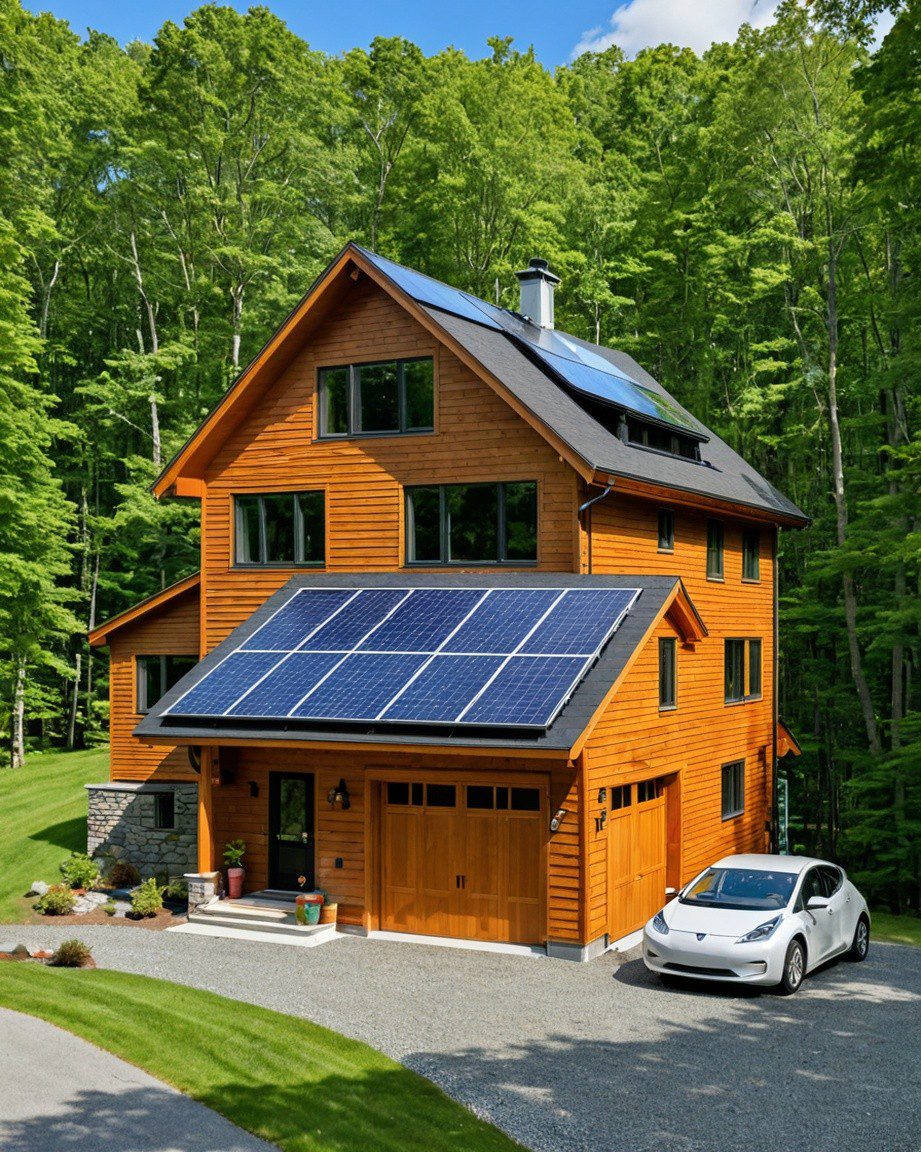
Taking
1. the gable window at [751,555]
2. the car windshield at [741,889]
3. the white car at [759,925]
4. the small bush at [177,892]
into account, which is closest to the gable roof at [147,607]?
the small bush at [177,892]

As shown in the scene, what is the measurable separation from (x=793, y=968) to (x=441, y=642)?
7281mm

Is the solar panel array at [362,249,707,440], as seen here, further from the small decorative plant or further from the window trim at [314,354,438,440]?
the small decorative plant

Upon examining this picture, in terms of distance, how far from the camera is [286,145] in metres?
42.6

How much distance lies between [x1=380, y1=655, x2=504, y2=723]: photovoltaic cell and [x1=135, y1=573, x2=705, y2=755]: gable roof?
0.79 feet

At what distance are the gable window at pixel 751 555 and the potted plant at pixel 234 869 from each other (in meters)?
14.4

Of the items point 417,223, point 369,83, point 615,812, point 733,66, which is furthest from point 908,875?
point 369,83

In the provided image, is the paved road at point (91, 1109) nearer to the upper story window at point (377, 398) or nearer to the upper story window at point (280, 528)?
the upper story window at point (280, 528)

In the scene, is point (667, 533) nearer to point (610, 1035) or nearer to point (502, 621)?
point (502, 621)

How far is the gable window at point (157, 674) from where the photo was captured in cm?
2500

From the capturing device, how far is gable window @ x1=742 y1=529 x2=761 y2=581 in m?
28.2

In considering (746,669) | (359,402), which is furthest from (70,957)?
(746,669)

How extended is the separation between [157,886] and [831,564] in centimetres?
1872

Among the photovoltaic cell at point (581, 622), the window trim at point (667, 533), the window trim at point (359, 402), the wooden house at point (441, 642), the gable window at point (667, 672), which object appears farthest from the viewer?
the window trim at point (667, 533)

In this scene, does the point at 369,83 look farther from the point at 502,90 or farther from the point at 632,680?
the point at 632,680
